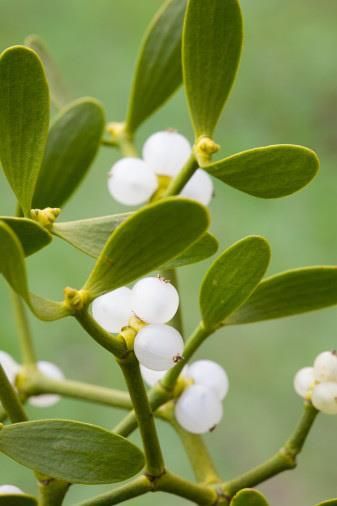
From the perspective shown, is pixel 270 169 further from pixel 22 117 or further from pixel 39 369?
pixel 39 369

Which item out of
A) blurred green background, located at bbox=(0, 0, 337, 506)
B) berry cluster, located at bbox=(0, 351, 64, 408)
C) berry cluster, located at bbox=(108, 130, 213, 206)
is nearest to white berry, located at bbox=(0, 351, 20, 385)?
berry cluster, located at bbox=(0, 351, 64, 408)

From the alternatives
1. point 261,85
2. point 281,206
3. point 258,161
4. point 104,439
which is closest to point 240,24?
point 258,161

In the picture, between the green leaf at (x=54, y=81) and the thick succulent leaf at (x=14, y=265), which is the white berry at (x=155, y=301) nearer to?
the thick succulent leaf at (x=14, y=265)

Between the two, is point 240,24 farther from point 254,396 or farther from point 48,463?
point 254,396

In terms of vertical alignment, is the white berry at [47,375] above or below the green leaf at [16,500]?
below

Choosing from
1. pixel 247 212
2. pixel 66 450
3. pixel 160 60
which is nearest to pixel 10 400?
pixel 66 450

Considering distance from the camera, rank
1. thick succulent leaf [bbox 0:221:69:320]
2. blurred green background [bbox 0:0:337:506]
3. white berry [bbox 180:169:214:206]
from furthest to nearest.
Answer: blurred green background [bbox 0:0:337:506] < white berry [bbox 180:169:214:206] < thick succulent leaf [bbox 0:221:69:320]

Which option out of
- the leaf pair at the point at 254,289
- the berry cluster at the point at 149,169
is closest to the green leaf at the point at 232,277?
the leaf pair at the point at 254,289

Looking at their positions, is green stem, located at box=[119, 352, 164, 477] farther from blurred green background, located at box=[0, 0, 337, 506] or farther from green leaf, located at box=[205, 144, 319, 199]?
blurred green background, located at box=[0, 0, 337, 506]
